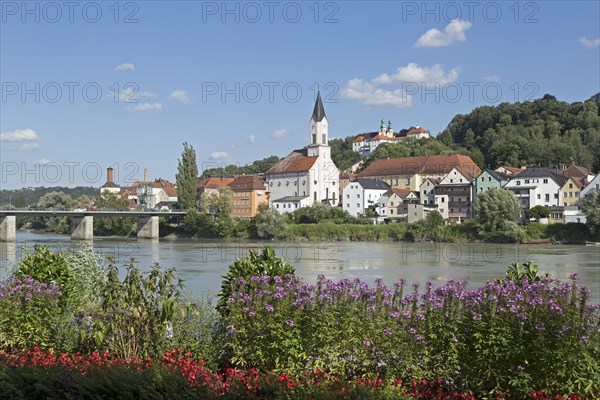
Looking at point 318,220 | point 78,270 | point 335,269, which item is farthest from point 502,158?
point 78,270

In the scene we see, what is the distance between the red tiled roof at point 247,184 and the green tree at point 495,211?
175 feet

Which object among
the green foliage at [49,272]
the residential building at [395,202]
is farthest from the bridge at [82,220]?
the green foliage at [49,272]

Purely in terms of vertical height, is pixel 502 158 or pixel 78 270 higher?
pixel 502 158

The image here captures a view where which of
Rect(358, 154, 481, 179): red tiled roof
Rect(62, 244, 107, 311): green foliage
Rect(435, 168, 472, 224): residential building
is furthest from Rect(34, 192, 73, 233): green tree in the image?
Rect(62, 244, 107, 311): green foliage

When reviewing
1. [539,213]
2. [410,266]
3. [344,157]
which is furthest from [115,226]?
[344,157]

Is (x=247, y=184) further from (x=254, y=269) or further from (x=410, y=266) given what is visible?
(x=254, y=269)

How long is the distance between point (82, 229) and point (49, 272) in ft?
255

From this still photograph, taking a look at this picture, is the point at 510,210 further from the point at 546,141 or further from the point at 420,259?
the point at 546,141

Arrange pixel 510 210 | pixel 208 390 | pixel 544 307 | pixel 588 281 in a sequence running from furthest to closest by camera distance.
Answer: pixel 510 210 < pixel 588 281 < pixel 544 307 < pixel 208 390

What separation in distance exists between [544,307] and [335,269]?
31585 mm

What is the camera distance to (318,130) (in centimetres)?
12900

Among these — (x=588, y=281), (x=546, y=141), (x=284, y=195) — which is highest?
(x=546, y=141)

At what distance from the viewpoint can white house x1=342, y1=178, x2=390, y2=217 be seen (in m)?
105

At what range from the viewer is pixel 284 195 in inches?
4779
